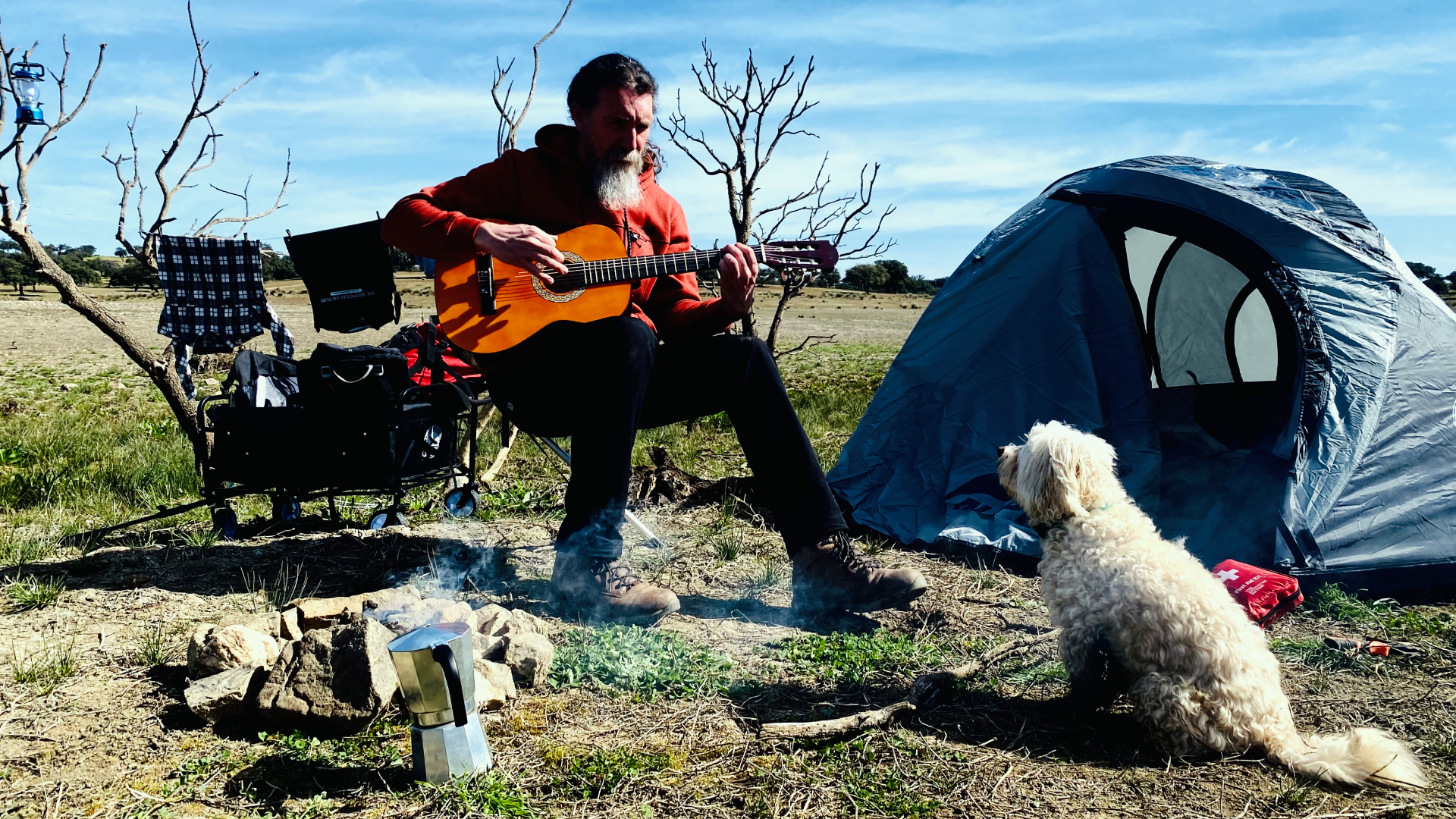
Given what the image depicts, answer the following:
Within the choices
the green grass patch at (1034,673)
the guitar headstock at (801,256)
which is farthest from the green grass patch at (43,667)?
the green grass patch at (1034,673)

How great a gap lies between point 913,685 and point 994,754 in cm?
36

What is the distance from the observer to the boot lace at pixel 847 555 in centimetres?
341

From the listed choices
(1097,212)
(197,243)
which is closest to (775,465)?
(1097,212)

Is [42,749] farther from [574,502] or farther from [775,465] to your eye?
[775,465]

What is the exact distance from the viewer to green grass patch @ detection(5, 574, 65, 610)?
11.3 feet

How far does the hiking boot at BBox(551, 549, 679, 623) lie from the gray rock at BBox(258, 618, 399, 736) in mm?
892

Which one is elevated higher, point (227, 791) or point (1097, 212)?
point (1097, 212)

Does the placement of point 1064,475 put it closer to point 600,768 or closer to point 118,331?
point 600,768

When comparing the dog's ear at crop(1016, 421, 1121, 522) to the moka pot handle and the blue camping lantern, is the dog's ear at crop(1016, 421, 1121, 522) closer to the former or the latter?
the moka pot handle

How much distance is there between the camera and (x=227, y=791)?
89.0 inches

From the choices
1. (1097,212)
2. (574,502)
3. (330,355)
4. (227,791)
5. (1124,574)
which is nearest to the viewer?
(227,791)

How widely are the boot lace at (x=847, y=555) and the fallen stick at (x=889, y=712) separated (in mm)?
514

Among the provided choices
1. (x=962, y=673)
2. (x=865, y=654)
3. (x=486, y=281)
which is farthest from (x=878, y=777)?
(x=486, y=281)

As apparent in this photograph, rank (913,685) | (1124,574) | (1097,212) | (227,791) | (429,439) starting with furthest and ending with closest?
(1097,212)
(429,439)
(913,685)
(1124,574)
(227,791)
